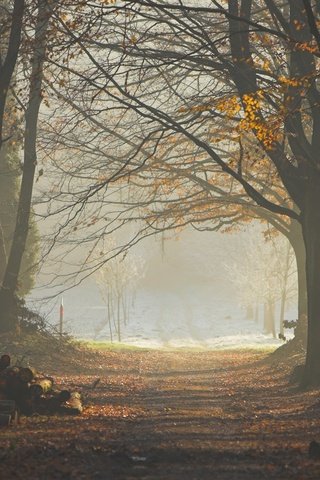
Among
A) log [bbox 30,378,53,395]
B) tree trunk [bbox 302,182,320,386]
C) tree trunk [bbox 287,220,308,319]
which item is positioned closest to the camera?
log [bbox 30,378,53,395]

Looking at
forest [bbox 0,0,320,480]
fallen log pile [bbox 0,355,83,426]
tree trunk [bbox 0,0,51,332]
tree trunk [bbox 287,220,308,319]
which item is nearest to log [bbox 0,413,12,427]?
forest [bbox 0,0,320,480]

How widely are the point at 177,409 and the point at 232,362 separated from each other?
44.8ft

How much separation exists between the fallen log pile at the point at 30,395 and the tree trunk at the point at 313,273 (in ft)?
18.8

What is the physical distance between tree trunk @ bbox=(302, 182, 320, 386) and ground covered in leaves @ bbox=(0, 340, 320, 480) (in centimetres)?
63

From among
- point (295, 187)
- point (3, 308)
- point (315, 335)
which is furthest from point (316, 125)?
point (3, 308)

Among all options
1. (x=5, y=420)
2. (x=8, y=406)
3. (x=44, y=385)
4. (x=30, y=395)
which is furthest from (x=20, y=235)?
(x=5, y=420)

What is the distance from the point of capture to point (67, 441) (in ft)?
27.2

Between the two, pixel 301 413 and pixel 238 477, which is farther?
pixel 301 413

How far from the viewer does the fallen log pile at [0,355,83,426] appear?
1062cm

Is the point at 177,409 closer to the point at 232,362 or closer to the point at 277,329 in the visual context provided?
the point at 232,362

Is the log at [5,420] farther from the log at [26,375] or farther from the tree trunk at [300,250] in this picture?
the tree trunk at [300,250]

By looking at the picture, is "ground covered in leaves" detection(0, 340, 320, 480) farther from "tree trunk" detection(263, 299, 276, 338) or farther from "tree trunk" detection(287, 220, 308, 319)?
"tree trunk" detection(263, 299, 276, 338)

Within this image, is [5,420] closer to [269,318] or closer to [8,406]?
[8,406]

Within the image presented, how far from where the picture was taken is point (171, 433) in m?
9.46
